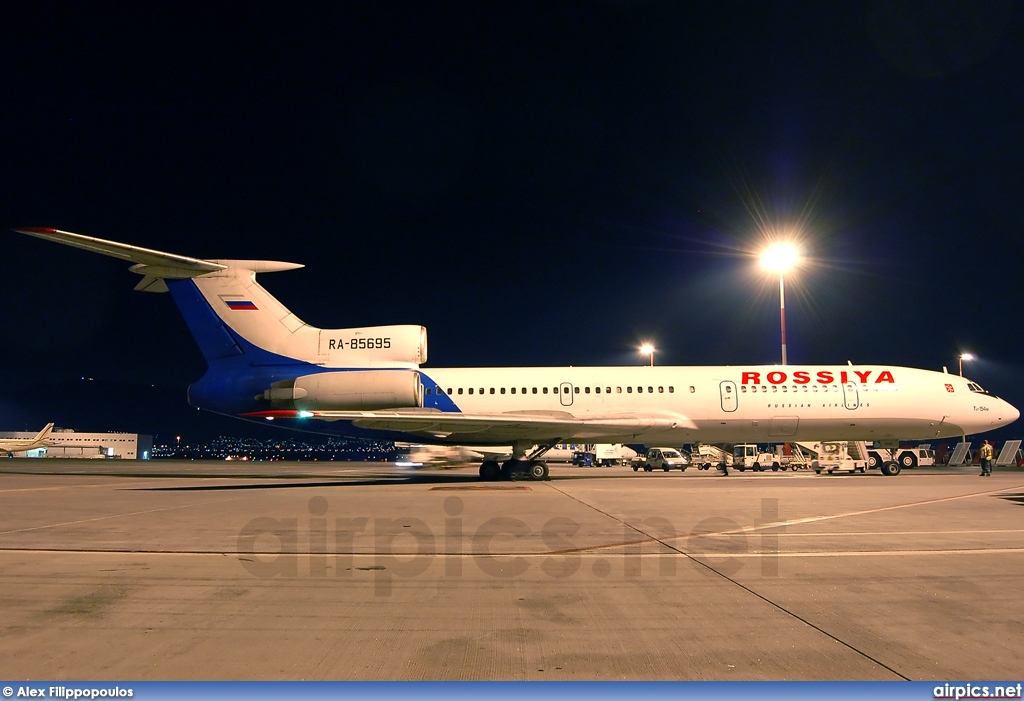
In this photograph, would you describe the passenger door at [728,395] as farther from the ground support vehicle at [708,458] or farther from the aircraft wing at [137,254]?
the ground support vehicle at [708,458]

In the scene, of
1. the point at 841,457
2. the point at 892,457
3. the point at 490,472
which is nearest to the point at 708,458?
the point at 841,457

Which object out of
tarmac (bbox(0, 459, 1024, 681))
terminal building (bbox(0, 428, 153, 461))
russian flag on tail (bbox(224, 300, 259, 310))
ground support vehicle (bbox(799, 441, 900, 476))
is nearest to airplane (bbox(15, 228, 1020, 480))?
russian flag on tail (bbox(224, 300, 259, 310))

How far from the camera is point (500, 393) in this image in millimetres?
22266

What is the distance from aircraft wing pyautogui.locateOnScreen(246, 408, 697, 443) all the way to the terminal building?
6632 cm

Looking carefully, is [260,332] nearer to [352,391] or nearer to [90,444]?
[352,391]

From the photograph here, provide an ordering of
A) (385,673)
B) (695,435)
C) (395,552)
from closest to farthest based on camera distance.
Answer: (385,673) → (395,552) → (695,435)

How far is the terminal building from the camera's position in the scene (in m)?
80.8

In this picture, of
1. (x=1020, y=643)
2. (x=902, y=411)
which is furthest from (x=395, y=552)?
(x=902, y=411)

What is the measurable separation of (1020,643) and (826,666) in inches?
54.7

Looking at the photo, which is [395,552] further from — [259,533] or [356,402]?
[356,402]

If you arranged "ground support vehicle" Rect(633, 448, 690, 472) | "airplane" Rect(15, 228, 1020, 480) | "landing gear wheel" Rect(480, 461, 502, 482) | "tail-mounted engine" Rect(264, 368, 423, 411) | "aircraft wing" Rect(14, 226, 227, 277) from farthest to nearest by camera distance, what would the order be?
"ground support vehicle" Rect(633, 448, 690, 472), "landing gear wheel" Rect(480, 461, 502, 482), "airplane" Rect(15, 228, 1020, 480), "tail-mounted engine" Rect(264, 368, 423, 411), "aircraft wing" Rect(14, 226, 227, 277)

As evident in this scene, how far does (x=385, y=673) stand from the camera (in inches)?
142

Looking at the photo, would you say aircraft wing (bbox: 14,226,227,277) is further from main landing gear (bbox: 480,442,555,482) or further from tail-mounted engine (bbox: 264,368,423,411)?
main landing gear (bbox: 480,442,555,482)

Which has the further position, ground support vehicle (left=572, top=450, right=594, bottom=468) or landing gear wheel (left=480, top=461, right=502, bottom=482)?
ground support vehicle (left=572, top=450, right=594, bottom=468)
